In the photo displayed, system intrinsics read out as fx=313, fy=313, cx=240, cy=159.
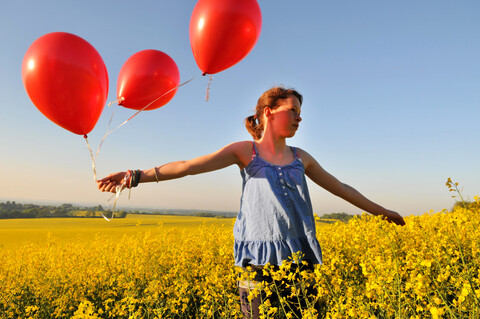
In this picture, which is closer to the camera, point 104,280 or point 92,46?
point 92,46

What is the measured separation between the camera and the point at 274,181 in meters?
1.82

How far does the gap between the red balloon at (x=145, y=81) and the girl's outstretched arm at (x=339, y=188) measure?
1293 millimetres

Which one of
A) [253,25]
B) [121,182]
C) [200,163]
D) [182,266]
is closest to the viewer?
[121,182]

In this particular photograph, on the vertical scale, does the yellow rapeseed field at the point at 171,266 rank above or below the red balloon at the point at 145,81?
below

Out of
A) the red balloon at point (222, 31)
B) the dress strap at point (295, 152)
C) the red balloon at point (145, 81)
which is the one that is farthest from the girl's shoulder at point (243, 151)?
the red balloon at point (145, 81)

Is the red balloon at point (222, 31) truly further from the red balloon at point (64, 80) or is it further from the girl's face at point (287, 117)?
the red balloon at point (64, 80)

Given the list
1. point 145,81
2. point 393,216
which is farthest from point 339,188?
point 145,81

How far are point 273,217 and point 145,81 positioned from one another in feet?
5.52

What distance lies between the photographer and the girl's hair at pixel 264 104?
200 centimetres

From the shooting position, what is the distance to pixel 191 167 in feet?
5.59

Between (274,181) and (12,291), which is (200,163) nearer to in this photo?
(274,181)

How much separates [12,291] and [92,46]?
2.84 m

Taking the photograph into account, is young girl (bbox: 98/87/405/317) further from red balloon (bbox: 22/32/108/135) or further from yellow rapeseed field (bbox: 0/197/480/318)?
red balloon (bbox: 22/32/108/135)

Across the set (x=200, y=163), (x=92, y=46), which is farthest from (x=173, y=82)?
(x=200, y=163)
